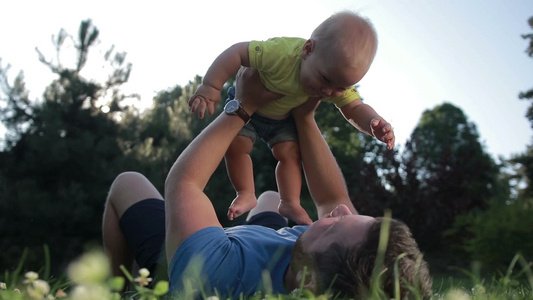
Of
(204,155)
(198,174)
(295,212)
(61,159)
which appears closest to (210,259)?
(198,174)

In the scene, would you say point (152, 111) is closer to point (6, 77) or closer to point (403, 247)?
point (6, 77)

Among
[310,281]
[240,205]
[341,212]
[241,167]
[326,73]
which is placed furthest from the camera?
[241,167]

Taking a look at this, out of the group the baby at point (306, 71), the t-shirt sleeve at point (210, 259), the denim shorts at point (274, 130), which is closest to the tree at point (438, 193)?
the denim shorts at point (274, 130)

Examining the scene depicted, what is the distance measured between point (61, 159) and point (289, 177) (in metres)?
6.94

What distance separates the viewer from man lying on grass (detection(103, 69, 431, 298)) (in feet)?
5.72

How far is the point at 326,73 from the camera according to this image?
254cm

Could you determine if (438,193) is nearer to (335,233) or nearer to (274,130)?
(274,130)

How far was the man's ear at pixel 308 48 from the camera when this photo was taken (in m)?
2.65

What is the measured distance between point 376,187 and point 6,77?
7921 millimetres

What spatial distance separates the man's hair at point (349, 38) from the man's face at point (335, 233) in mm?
908

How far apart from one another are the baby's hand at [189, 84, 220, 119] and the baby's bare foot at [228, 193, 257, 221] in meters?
0.60

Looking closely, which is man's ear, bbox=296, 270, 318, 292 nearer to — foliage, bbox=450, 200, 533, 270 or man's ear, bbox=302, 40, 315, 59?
man's ear, bbox=302, 40, 315, 59

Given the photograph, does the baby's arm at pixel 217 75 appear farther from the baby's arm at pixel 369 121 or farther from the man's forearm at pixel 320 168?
the baby's arm at pixel 369 121

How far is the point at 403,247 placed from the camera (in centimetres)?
187
